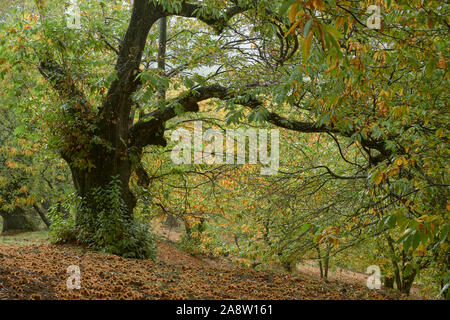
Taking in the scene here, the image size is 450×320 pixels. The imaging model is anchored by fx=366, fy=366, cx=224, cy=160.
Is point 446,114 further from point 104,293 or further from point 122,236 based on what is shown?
point 122,236

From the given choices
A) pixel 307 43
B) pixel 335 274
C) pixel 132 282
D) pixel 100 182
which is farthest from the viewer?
pixel 335 274

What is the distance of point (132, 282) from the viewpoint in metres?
3.85

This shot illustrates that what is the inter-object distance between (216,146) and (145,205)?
2275 mm

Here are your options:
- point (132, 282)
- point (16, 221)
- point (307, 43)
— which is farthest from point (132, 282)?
point (16, 221)

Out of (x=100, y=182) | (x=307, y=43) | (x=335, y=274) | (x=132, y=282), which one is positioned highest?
(x=307, y=43)

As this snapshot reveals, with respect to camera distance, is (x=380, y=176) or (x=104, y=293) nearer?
(x=380, y=176)

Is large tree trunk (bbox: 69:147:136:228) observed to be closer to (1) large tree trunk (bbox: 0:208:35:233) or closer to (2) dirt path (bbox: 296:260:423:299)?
(2) dirt path (bbox: 296:260:423:299)

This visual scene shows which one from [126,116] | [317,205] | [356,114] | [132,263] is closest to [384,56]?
[356,114]

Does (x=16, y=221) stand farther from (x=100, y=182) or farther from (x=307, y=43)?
(x=307, y=43)

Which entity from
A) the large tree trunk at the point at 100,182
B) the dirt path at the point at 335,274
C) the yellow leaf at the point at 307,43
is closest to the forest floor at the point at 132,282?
the large tree trunk at the point at 100,182

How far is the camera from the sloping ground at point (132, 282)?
10.5 feet

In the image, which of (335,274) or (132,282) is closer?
(132,282)

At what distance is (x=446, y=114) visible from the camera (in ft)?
13.8

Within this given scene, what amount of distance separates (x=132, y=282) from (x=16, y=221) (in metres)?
13.0
